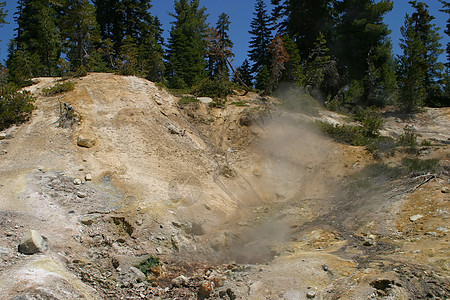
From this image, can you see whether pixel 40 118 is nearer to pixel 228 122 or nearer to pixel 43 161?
pixel 43 161

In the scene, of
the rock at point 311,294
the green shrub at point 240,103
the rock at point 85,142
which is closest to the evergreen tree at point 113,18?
the green shrub at point 240,103

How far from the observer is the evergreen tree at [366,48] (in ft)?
84.8

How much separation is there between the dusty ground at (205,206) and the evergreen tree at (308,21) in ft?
49.9

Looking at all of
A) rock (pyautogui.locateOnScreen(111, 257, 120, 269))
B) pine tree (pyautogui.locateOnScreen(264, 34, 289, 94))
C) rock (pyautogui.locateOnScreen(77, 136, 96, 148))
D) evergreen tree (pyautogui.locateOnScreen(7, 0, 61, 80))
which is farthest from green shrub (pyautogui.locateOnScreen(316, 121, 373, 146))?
evergreen tree (pyautogui.locateOnScreen(7, 0, 61, 80))

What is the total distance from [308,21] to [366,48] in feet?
19.6

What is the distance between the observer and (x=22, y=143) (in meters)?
11.7

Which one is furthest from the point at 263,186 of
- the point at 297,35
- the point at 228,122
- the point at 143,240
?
the point at 297,35

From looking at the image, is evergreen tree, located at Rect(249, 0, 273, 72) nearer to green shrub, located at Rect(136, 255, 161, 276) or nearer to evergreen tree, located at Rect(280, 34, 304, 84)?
evergreen tree, located at Rect(280, 34, 304, 84)

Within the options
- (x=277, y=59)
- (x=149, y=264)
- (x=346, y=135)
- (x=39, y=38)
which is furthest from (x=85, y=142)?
(x=39, y=38)

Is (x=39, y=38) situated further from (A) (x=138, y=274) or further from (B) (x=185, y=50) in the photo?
(A) (x=138, y=274)

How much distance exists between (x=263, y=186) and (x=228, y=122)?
4.35 meters

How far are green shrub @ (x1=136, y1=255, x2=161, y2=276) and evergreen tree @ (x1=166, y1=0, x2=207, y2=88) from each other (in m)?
17.1

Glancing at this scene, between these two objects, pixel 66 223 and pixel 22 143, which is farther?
pixel 22 143

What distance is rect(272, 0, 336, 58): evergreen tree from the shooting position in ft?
97.0
